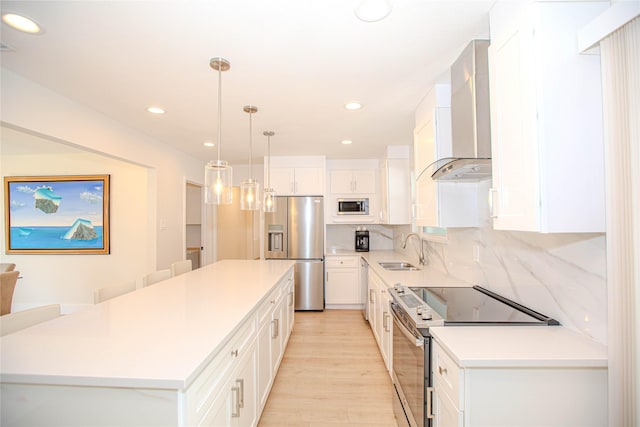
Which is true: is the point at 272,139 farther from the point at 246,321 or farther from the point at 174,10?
the point at 246,321

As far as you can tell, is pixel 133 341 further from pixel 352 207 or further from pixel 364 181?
pixel 364 181

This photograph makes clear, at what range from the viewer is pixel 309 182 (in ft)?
14.8

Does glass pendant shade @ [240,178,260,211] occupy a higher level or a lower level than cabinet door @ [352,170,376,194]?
lower

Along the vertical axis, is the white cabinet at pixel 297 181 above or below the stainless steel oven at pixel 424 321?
above

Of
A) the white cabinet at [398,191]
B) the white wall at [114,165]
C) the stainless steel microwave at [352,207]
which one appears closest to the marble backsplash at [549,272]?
the white cabinet at [398,191]

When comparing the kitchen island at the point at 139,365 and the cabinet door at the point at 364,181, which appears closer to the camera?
the kitchen island at the point at 139,365

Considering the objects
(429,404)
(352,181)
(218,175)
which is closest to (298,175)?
(352,181)

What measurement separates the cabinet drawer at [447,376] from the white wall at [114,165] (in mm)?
3052

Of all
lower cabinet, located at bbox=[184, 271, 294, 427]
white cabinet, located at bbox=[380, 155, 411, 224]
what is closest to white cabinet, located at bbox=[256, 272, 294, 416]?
lower cabinet, located at bbox=[184, 271, 294, 427]

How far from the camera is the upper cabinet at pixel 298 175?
4496 mm

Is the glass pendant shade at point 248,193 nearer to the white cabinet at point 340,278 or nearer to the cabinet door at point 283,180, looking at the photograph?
the cabinet door at point 283,180

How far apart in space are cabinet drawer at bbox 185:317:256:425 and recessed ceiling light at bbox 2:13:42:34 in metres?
1.88

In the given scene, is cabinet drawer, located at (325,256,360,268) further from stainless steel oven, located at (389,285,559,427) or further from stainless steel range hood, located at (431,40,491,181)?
stainless steel range hood, located at (431,40,491,181)

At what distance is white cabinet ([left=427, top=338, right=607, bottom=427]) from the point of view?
1.09 meters
